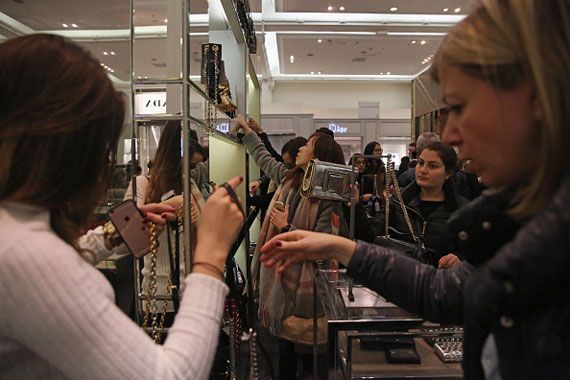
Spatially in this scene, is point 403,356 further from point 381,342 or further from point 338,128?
point 338,128

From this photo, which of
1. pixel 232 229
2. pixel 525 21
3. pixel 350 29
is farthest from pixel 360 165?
pixel 350 29

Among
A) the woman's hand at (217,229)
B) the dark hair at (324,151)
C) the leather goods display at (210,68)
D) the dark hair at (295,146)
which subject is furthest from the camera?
the dark hair at (295,146)

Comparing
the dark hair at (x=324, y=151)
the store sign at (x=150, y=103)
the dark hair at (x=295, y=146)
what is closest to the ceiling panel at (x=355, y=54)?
the dark hair at (x=295, y=146)

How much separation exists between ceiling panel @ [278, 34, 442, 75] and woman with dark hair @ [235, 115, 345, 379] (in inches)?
200

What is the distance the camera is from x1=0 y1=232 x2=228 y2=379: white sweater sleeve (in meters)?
0.47

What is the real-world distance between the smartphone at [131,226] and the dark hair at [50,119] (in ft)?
1.00

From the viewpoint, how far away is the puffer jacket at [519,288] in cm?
39

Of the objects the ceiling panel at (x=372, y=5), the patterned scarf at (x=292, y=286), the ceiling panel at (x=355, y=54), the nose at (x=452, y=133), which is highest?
the ceiling panel at (x=372, y=5)

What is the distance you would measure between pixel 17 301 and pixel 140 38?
834 millimetres

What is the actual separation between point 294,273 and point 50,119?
5.20 ft

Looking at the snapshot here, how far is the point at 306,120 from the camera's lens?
28.2 feet

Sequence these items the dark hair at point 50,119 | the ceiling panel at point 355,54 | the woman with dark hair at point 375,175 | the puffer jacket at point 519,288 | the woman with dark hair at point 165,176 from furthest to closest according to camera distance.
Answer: the ceiling panel at point 355,54 < the woman with dark hair at point 375,175 < the woman with dark hair at point 165,176 < the dark hair at point 50,119 < the puffer jacket at point 519,288

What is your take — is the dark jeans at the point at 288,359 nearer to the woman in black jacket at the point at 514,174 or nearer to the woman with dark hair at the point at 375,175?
the woman with dark hair at the point at 375,175

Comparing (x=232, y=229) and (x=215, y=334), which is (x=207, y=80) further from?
(x=215, y=334)
